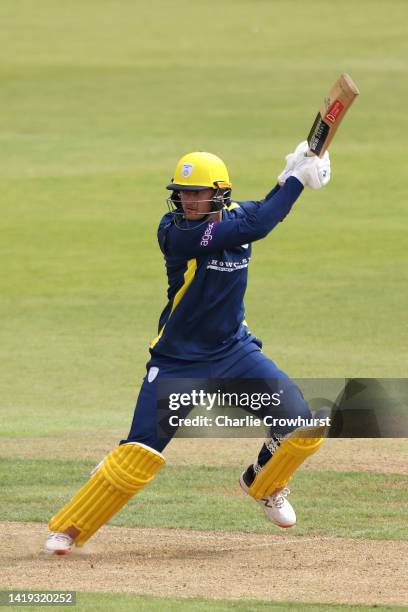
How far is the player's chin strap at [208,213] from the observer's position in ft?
26.9

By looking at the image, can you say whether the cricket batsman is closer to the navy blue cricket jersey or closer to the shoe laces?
the navy blue cricket jersey

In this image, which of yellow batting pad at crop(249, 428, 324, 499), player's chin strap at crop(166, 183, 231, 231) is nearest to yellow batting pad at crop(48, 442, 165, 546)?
yellow batting pad at crop(249, 428, 324, 499)

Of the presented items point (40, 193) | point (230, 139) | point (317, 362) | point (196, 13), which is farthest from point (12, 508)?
point (196, 13)

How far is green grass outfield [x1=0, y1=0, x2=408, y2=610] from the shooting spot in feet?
44.2

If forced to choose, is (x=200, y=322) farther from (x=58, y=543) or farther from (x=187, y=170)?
(x=58, y=543)

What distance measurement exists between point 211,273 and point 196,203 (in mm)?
395

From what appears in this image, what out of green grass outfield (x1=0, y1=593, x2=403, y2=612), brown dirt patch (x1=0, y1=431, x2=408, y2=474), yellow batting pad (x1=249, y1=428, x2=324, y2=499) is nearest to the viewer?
green grass outfield (x1=0, y1=593, x2=403, y2=612)

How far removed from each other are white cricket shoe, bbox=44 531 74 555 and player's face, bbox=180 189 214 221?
Answer: 1.85 meters

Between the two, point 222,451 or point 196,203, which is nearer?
point 196,203

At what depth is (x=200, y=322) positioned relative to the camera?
829 cm

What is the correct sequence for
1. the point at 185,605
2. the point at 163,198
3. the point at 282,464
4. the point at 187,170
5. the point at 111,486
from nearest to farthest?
the point at 185,605 < the point at 111,486 < the point at 187,170 < the point at 282,464 < the point at 163,198

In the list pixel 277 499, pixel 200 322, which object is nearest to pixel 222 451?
pixel 277 499

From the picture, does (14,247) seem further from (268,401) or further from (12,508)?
(268,401)

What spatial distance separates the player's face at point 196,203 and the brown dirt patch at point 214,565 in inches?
73.8
